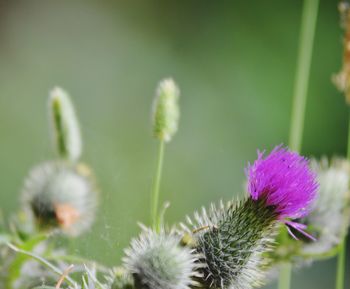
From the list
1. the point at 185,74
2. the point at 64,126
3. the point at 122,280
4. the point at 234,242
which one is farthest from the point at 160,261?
the point at 185,74

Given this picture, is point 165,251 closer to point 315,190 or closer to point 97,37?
point 315,190

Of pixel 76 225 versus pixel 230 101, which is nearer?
pixel 76 225

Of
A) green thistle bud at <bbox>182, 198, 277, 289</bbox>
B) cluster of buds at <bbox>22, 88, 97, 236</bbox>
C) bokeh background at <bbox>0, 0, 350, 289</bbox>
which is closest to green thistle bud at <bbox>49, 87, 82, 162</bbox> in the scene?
cluster of buds at <bbox>22, 88, 97, 236</bbox>

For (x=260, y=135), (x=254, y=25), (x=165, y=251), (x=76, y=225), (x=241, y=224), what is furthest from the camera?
(x=254, y=25)

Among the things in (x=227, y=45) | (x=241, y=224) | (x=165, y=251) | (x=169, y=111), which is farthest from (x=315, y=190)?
(x=227, y=45)

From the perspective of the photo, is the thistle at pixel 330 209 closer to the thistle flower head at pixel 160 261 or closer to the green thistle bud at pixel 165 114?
the green thistle bud at pixel 165 114

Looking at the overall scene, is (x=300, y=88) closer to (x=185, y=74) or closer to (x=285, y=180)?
(x=285, y=180)
